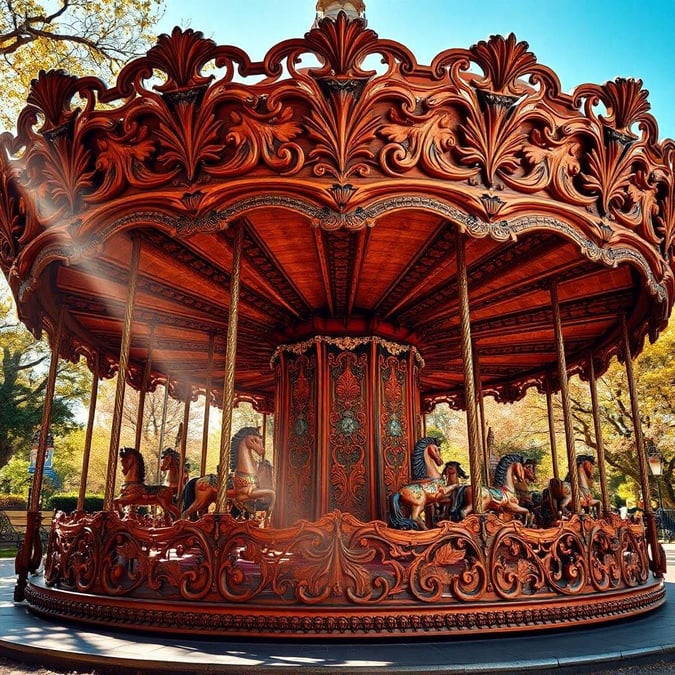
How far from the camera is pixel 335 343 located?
8992 millimetres

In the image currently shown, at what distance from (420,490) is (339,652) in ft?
9.39

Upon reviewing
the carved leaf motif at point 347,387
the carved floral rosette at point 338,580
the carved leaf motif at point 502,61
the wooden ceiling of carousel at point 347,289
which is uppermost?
the carved leaf motif at point 502,61

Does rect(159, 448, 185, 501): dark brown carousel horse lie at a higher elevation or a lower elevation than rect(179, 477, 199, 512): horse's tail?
higher

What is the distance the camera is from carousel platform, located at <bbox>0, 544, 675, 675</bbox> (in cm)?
412

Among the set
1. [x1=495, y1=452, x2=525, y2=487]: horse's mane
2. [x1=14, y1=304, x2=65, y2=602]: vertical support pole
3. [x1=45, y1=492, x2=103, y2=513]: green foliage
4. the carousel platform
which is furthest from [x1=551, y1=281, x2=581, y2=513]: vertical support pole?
[x1=45, y1=492, x2=103, y2=513]: green foliage

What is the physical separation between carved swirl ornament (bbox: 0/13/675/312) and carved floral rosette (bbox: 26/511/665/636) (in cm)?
288

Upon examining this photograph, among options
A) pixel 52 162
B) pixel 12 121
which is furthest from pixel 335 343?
pixel 12 121

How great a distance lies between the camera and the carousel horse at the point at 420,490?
23.2 ft

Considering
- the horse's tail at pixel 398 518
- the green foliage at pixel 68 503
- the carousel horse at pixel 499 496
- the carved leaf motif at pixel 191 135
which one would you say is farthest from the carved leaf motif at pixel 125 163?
the green foliage at pixel 68 503

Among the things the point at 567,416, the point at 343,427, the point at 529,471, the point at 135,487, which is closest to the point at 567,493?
the point at 529,471

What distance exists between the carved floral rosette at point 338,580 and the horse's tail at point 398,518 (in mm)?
1696

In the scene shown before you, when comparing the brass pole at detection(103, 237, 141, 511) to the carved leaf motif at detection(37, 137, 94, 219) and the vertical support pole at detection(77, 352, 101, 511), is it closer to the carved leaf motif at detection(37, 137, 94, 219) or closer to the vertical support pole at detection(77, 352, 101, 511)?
the carved leaf motif at detection(37, 137, 94, 219)

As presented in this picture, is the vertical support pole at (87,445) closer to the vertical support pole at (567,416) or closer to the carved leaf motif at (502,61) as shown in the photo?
the vertical support pole at (567,416)

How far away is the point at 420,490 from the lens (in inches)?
282
